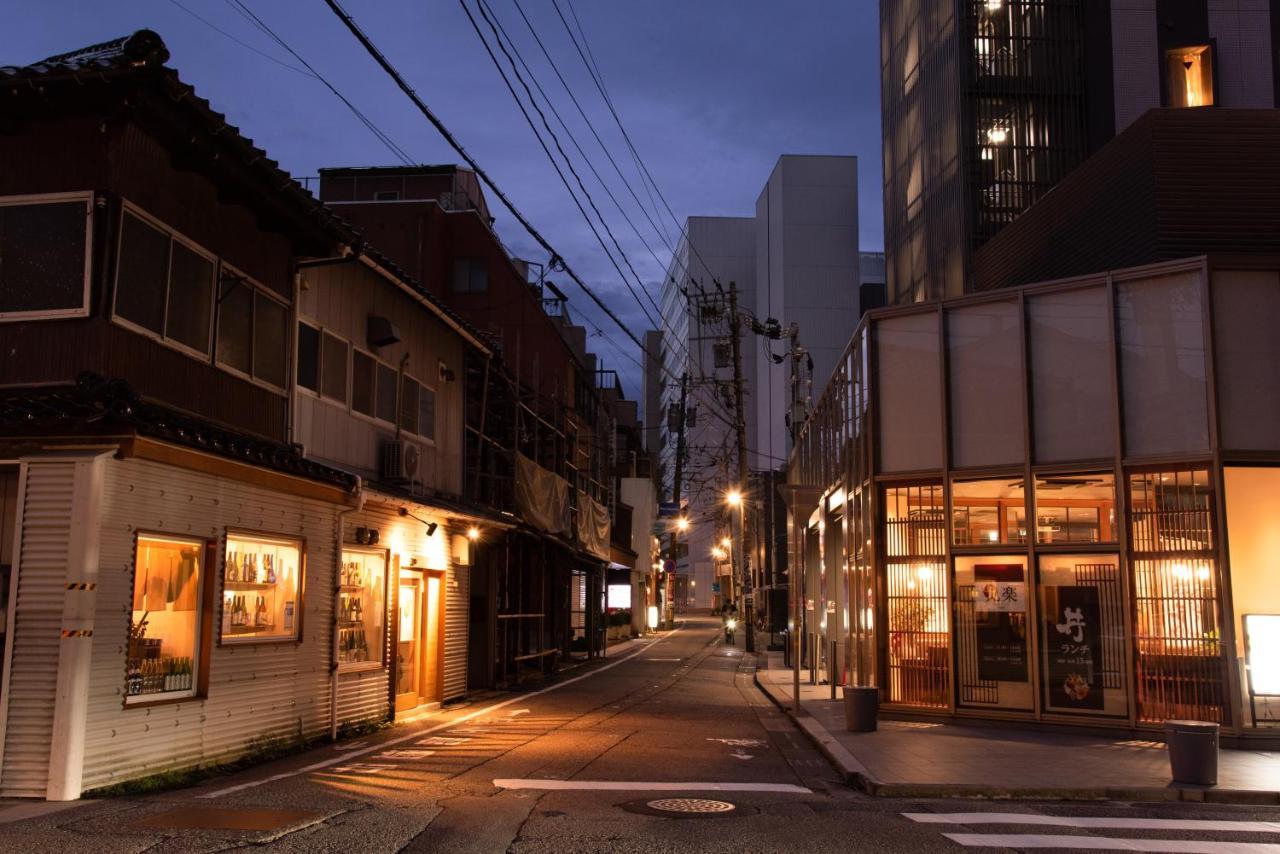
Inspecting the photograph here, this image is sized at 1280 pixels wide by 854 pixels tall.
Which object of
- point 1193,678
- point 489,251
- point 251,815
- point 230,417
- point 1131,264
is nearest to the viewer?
point 251,815

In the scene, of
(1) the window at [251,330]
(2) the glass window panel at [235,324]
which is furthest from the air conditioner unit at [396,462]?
(2) the glass window panel at [235,324]

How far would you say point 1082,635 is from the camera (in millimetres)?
16406

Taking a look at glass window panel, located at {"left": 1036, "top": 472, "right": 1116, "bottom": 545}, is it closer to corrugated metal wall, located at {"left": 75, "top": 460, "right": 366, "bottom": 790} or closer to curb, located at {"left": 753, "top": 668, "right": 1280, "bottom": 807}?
curb, located at {"left": 753, "top": 668, "right": 1280, "bottom": 807}

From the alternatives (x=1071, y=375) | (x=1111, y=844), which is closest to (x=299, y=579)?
(x=1111, y=844)

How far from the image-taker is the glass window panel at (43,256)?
452 inches

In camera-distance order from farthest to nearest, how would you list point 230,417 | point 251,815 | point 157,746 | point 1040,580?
point 1040,580
point 230,417
point 157,746
point 251,815

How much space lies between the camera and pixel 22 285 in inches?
457

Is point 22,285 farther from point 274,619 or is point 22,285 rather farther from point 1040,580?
point 1040,580

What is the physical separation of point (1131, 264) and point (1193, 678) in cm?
710

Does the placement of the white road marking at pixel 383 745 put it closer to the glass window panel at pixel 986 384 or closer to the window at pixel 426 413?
the window at pixel 426 413

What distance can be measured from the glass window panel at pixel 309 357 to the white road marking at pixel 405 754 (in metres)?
5.47

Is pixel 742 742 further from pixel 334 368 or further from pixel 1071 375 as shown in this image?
pixel 334 368

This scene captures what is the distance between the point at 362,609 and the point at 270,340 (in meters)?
4.36

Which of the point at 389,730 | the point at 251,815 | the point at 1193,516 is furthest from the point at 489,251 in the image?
the point at 251,815
